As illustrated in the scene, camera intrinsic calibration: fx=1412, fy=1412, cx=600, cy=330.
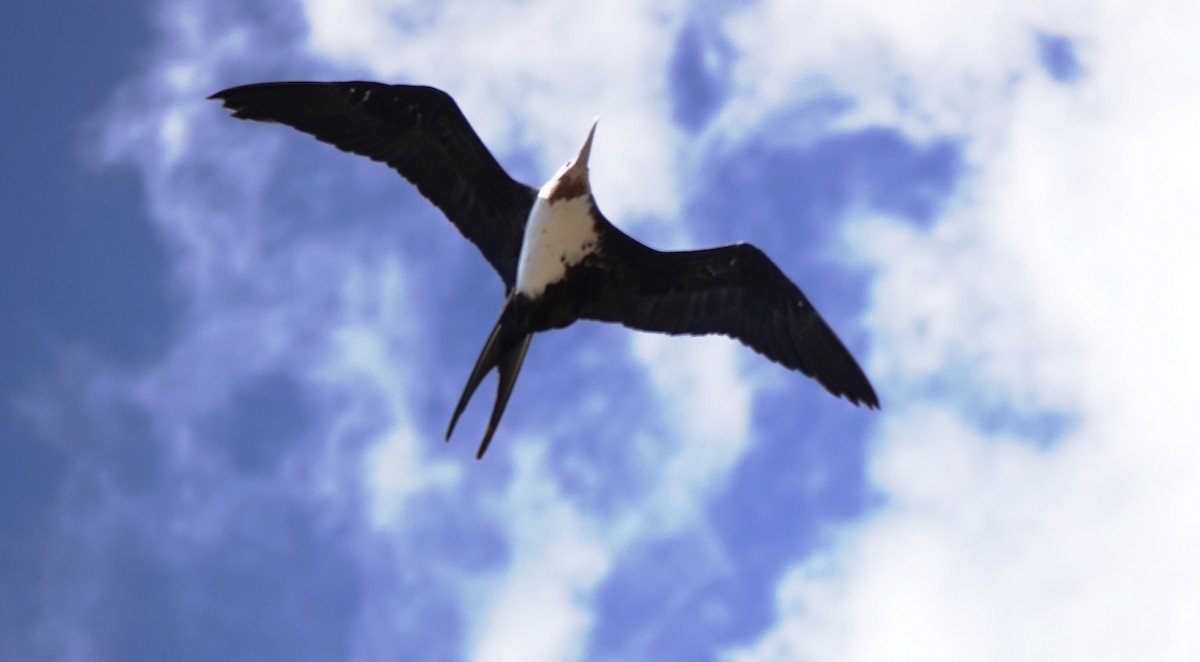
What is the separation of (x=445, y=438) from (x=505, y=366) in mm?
834

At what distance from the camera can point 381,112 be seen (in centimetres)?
932

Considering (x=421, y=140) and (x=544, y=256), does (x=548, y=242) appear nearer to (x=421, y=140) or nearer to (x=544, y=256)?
(x=544, y=256)

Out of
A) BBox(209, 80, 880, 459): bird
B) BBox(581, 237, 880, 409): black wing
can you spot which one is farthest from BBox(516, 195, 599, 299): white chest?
BBox(581, 237, 880, 409): black wing

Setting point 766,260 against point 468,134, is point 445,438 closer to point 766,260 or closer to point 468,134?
point 468,134

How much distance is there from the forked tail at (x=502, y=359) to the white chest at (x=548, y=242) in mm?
263

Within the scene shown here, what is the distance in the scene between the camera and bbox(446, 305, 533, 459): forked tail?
9047mm

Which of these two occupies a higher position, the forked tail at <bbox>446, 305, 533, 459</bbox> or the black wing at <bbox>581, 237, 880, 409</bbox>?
the black wing at <bbox>581, 237, 880, 409</bbox>

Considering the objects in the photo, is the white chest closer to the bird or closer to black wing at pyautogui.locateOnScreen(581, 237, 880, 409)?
the bird

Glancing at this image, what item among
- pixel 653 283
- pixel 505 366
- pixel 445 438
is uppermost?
pixel 653 283

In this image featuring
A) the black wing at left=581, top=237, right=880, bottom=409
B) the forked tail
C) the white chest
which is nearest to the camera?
the forked tail

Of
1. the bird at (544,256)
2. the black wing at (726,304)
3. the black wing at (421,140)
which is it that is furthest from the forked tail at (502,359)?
the black wing at (726,304)

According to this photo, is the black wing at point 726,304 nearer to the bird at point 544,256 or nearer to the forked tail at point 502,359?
the bird at point 544,256

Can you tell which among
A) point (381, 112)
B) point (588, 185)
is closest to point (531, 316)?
point (588, 185)

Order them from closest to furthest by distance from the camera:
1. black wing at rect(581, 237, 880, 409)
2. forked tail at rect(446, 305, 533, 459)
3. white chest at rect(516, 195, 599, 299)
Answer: forked tail at rect(446, 305, 533, 459) < white chest at rect(516, 195, 599, 299) < black wing at rect(581, 237, 880, 409)
